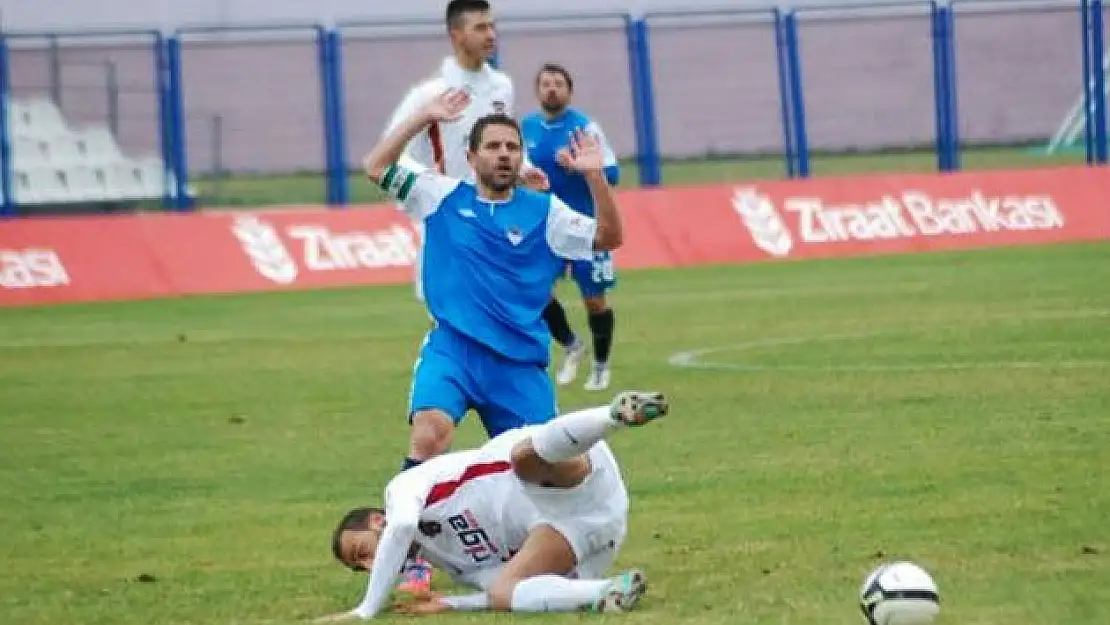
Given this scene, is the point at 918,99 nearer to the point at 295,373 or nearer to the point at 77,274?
the point at 77,274

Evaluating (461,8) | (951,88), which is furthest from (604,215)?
(951,88)

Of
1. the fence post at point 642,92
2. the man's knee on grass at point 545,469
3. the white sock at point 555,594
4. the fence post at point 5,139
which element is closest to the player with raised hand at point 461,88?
the man's knee on grass at point 545,469

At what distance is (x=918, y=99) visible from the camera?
41188mm

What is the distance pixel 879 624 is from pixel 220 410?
10.6 metres

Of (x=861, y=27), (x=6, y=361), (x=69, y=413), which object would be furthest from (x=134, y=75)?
(x=69, y=413)

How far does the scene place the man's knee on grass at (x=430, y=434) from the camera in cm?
1148

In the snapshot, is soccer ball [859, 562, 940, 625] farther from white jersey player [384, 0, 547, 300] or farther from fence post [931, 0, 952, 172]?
fence post [931, 0, 952, 172]

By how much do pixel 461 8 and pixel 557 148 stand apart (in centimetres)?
534

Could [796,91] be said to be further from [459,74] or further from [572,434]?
[572,434]

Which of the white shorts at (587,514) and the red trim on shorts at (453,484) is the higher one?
the red trim on shorts at (453,484)

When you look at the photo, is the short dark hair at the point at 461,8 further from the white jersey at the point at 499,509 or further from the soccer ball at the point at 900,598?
the soccer ball at the point at 900,598

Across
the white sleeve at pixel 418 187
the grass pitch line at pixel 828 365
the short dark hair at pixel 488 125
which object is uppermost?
the short dark hair at pixel 488 125

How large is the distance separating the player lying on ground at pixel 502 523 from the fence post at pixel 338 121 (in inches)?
1031

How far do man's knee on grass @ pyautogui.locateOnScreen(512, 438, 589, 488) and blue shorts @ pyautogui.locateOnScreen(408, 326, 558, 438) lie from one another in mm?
1272
